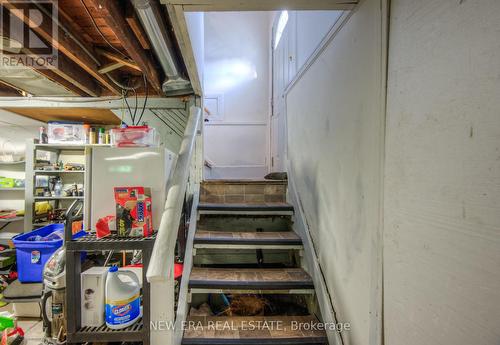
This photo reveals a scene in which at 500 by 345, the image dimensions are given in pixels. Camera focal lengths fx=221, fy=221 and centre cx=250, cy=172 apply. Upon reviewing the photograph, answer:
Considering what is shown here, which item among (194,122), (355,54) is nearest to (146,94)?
(194,122)

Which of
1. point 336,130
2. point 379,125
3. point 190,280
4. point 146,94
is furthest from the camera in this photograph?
point 146,94

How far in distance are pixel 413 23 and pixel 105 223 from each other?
1.66m

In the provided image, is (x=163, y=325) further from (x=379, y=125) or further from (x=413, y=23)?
(x=413, y=23)

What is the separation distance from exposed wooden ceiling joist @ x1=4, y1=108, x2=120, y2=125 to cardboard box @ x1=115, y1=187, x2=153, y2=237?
7.28 feet

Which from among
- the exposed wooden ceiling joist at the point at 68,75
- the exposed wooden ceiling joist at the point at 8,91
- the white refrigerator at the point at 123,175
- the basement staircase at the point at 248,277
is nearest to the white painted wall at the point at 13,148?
the exposed wooden ceiling joist at the point at 8,91

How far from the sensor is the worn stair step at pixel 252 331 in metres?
1.36

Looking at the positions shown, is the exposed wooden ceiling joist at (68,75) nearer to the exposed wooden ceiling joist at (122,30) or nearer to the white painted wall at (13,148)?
the exposed wooden ceiling joist at (122,30)

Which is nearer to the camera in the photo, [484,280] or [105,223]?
[484,280]

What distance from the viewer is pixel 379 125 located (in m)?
0.96

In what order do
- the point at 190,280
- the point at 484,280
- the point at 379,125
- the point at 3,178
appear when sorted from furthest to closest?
the point at 3,178, the point at 190,280, the point at 379,125, the point at 484,280

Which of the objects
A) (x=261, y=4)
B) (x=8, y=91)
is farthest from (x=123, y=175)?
(x=8, y=91)

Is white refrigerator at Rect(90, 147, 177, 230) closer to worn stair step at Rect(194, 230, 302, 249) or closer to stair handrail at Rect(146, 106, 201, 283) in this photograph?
stair handrail at Rect(146, 106, 201, 283)

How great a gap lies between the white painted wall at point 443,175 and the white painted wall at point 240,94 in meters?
3.40

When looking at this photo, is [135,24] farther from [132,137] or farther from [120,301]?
[120,301]
